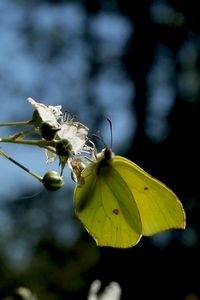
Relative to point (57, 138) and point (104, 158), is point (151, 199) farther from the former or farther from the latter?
point (57, 138)

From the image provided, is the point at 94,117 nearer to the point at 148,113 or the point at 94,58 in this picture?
the point at 148,113

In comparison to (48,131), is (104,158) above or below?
below

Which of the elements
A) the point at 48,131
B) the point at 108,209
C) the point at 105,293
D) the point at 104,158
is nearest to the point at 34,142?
the point at 48,131

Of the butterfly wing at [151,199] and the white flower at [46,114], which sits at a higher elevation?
the white flower at [46,114]

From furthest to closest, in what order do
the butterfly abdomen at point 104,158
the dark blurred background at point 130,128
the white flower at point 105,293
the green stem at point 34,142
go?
the dark blurred background at point 130,128, the butterfly abdomen at point 104,158, the white flower at point 105,293, the green stem at point 34,142

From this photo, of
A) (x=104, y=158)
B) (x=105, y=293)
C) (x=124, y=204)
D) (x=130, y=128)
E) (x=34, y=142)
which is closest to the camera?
(x=34, y=142)

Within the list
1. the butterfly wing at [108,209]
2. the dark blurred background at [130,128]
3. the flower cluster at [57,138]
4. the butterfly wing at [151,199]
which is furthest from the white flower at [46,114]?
the dark blurred background at [130,128]

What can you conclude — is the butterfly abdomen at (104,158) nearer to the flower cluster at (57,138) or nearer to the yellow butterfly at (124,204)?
the yellow butterfly at (124,204)

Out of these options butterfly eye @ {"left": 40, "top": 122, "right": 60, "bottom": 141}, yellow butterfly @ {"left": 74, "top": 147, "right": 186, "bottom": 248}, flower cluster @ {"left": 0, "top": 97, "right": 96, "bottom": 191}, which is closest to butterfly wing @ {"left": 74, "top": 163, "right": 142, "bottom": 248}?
yellow butterfly @ {"left": 74, "top": 147, "right": 186, "bottom": 248}
